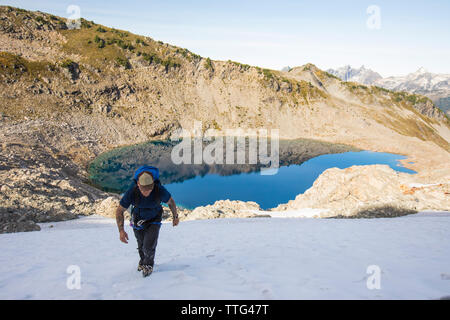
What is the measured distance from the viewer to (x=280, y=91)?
100812 mm

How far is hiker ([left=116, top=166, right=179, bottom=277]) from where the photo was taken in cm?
491

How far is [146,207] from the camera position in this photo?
5.07 metres

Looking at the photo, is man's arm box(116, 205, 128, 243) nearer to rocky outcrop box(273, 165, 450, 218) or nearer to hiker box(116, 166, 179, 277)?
hiker box(116, 166, 179, 277)

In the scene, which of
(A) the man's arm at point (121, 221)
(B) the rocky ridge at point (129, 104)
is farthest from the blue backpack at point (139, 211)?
(B) the rocky ridge at point (129, 104)

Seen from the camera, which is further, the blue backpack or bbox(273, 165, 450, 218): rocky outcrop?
bbox(273, 165, 450, 218): rocky outcrop

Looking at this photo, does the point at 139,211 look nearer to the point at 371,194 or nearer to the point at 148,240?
the point at 148,240

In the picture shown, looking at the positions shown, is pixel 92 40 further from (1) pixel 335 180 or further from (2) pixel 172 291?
(2) pixel 172 291

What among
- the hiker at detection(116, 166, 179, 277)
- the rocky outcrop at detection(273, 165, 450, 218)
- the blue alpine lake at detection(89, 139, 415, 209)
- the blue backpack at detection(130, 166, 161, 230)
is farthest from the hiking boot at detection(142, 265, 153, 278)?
the blue alpine lake at detection(89, 139, 415, 209)

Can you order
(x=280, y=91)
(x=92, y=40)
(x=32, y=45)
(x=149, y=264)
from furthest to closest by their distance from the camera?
(x=280, y=91), (x=92, y=40), (x=32, y=45), (x=149, y=264)

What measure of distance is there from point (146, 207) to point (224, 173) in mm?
46239

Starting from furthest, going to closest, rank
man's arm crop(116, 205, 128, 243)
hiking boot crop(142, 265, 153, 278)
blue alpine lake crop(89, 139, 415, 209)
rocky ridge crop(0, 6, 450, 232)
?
rocky ridge crop(0, 6, 450, 232) < blue alpine lake crop(89, 139, 415, 209) < hiking boot crop(142, 265, 153, 278) < man's arm crop(116, 205, 128, 243)

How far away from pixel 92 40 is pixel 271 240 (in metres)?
95.0
